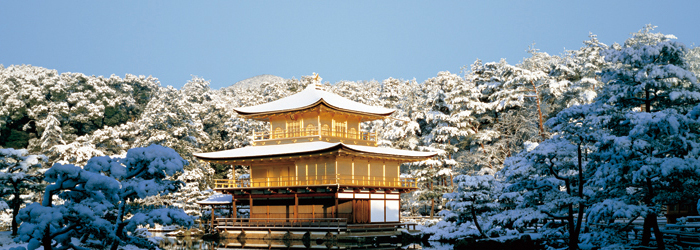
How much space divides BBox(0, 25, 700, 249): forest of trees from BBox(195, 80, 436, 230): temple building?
4.41m

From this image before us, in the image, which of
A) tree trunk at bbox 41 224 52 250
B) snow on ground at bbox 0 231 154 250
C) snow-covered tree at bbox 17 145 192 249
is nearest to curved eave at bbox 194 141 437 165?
snow on ground at bbox 0 231 154 250

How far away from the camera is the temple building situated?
3412 centimetres

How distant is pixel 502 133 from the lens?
4553cm

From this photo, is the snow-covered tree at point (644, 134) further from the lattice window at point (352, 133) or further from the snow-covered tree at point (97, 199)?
the lattice window at point (352, 133)

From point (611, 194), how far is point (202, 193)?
31.9m

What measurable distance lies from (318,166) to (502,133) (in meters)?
17.8

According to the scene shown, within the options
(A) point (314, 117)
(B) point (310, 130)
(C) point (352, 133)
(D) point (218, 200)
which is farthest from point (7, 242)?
(C) point (352, 133)

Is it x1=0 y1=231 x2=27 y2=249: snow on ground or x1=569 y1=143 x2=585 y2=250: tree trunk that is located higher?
x1=569 y1=143 x2=585 y2=250: tree trunk

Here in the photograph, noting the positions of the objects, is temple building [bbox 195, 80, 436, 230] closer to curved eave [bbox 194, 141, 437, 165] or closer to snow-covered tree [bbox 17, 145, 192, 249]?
curved eave [bbox 194, 141, 437, 165]

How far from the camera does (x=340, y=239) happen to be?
31766 mm

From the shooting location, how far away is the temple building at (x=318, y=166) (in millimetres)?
34125

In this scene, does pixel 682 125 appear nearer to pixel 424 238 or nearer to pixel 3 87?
pixel 424 238

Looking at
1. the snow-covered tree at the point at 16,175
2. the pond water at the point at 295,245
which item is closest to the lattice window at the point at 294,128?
the pond water at the point at 295,245

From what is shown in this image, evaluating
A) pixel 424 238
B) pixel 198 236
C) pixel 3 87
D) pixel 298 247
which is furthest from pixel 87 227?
pixel 3 87
